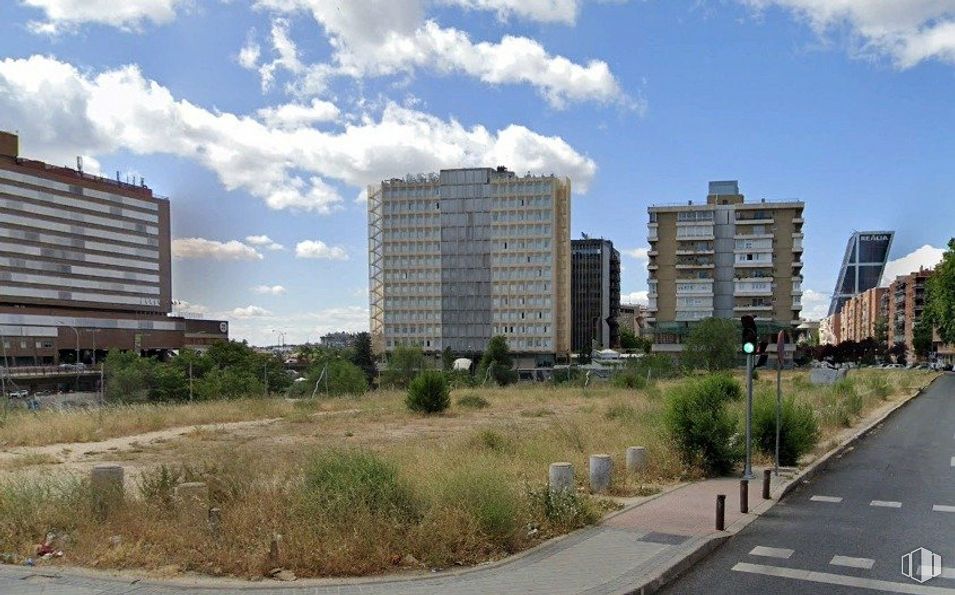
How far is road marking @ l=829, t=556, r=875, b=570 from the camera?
24.3ft

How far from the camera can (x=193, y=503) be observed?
7859 millimetres

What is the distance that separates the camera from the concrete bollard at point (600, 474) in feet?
35.2

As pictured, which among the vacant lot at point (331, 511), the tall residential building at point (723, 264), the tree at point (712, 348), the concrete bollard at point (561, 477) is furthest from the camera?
the tall residential building at point (723, 264)

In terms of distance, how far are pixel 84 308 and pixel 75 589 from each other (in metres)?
122

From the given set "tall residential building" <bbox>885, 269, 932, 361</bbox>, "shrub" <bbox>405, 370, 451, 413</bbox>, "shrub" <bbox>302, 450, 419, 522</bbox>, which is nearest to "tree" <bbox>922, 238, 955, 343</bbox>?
"shrub" <bbox>405, 370, 451, 413</bbox>

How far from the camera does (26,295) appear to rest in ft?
345

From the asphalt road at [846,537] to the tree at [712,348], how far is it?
5325 centimetres

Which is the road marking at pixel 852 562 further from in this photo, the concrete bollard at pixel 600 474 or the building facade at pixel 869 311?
the building facade at pixel 869 311

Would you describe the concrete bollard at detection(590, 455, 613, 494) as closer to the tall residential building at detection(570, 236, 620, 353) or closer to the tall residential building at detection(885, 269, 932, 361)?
the tall residential building at detection(885, 269, 932, 361)

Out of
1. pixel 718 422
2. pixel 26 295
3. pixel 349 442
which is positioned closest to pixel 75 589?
pixel 718 422

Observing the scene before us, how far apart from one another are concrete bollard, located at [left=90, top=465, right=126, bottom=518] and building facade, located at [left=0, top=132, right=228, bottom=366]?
340 feet

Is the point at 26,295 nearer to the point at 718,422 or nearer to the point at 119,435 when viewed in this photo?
the point at 119,435

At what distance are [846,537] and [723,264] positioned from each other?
327 ft

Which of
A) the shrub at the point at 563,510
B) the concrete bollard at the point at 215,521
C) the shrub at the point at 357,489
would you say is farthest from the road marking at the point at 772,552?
the concrete bollard at the point at 215,521
